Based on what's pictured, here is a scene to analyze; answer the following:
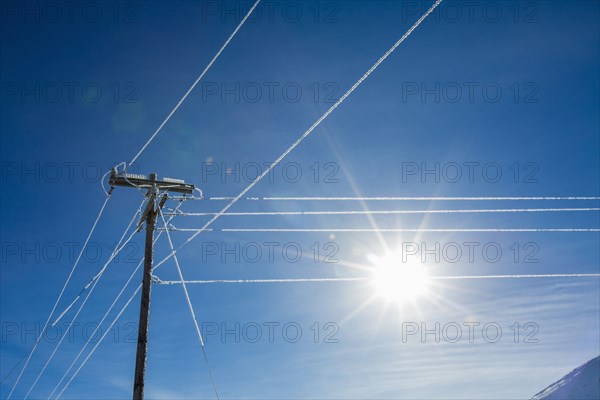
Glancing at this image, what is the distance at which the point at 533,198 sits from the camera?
538 inches

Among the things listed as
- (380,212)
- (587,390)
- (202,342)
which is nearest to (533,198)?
(380,212)

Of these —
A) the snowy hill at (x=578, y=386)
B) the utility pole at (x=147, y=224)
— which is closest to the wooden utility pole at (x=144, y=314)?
the utility pole at (x=147, y=224)

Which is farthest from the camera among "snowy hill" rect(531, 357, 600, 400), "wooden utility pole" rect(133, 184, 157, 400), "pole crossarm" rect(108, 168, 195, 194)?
"snowy hill" rect(531, 357, 600, 400)

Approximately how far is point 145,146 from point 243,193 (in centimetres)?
424

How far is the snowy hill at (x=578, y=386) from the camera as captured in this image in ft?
307

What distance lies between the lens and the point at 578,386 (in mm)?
98438

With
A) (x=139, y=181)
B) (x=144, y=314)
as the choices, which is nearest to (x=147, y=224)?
(x=139, y=181)

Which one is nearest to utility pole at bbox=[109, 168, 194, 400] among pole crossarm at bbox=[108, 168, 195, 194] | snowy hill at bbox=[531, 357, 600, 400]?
pole crossarm at bbox=[108, 168, 195, 194]

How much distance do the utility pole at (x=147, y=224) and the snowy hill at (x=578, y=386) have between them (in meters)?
101

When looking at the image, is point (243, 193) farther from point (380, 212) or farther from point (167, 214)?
point (380, 212)

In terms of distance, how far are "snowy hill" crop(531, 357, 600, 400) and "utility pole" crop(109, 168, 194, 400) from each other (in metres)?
101

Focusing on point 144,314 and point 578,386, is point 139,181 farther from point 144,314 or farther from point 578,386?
point 578,386

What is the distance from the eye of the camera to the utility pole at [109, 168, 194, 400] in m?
12.0

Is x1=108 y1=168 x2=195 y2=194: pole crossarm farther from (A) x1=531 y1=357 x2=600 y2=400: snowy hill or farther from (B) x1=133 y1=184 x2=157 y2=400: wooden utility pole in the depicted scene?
(A) x1=531 y1=357 x2=600 y2=400: snowy hill
